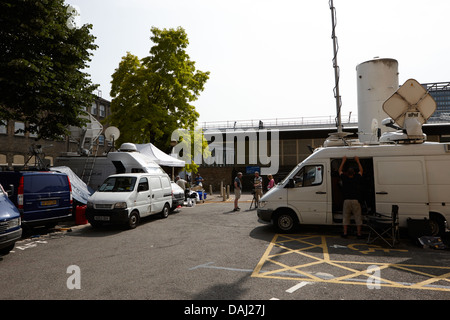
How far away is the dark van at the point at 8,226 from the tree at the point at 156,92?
11.8 meters

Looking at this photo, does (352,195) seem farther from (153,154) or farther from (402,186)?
(153,154)

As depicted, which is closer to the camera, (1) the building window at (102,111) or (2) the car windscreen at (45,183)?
(2) the car windscreen at (45,183)

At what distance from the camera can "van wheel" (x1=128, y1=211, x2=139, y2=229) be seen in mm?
8844

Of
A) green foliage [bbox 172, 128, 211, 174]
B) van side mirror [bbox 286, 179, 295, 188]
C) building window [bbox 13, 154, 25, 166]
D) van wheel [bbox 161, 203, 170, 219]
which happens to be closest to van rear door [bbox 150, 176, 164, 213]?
van wheel [bbox 161, 203, 170, 219]

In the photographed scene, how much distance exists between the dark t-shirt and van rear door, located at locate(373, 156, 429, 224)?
2.04ft

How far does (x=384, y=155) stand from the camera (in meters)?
7.45

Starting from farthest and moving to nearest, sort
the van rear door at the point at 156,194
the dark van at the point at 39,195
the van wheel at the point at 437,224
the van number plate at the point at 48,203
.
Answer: the van rear door at the point at 156,194 → the van number plate at the point at 48,203 → the dark van at the point at 39,195 → the van wheel at the point at 437,224

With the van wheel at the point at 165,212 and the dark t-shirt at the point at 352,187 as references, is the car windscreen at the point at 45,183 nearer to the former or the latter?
the van wheel at the point at 165,212

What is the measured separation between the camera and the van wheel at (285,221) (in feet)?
26.4

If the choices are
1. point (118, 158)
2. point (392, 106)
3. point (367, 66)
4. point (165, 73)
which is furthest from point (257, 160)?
point (392, 106)

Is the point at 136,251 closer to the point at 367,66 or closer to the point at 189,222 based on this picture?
the point at 189,222

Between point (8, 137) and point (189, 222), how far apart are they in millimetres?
26488

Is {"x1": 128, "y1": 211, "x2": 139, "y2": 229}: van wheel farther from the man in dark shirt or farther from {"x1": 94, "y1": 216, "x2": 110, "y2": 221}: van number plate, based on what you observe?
the man in dark shirt

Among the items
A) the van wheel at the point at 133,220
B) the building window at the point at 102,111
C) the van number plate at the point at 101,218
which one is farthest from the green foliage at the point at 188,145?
the building window at the point at 102,111
